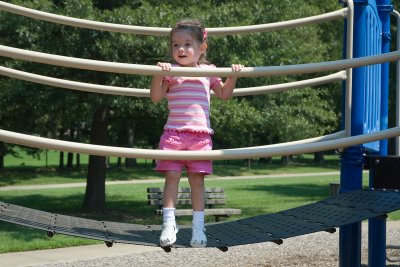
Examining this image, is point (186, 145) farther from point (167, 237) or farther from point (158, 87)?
point (167, 237)

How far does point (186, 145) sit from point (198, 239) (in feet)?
1.41

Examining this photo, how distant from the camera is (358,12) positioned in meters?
4.36

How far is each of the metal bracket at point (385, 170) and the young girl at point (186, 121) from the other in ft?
4.18

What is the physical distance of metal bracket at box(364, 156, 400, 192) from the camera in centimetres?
434

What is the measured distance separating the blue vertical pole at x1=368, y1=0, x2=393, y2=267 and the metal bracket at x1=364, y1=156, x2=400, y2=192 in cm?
22

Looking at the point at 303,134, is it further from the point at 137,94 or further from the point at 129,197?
the point at 137,94

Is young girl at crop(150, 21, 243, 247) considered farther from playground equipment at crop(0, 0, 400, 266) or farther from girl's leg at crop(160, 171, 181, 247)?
playground equipment at crop(0, 0, 400, 266)

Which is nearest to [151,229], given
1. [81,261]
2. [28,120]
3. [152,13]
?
[81,261]

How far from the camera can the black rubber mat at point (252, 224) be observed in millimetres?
3490

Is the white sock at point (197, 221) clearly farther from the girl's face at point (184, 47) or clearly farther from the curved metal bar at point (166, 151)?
the girl's face at point (184, 47)

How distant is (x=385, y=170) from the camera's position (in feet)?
14.3

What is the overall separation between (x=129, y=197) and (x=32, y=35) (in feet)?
21.2

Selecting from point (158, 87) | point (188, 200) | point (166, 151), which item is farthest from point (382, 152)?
point (188, 200)

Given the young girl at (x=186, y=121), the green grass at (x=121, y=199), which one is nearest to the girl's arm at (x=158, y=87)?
the young girl at (x=186, y=121)
